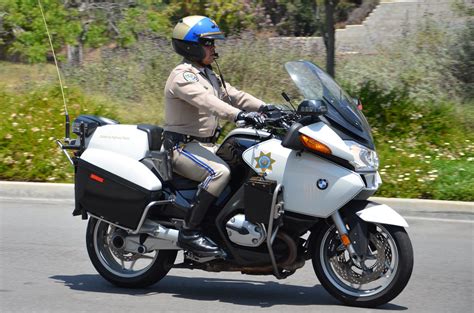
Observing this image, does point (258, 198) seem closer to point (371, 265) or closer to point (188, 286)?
point (371, 265)

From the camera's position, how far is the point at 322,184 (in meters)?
5.95

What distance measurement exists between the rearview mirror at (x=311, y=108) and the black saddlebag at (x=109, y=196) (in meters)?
1.29

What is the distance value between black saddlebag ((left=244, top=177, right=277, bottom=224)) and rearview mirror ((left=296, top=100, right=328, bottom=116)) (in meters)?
0.53

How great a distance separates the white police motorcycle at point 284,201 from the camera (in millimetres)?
5934

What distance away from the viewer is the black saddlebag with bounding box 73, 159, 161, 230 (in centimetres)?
645

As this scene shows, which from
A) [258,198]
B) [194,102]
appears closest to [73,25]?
[194,102]

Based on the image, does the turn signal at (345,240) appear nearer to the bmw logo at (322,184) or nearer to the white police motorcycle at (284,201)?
the white police motorcycle at (284,201)

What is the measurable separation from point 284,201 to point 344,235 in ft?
1.50

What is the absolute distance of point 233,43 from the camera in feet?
55.1

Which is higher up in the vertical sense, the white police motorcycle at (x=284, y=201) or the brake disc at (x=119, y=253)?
the white police motorcycle at (x=284, y=201)

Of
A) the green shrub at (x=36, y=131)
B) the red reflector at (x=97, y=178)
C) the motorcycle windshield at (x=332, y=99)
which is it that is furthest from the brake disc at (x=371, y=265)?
the green shrub at (x=36, y=131)

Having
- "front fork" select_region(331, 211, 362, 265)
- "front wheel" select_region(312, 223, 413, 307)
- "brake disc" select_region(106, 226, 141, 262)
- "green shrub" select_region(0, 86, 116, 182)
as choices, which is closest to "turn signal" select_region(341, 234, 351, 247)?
"front fork" select_region(331, 211, 362, 265)

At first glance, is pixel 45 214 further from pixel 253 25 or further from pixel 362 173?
pixel 253 25

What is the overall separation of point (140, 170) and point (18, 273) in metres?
1.56
